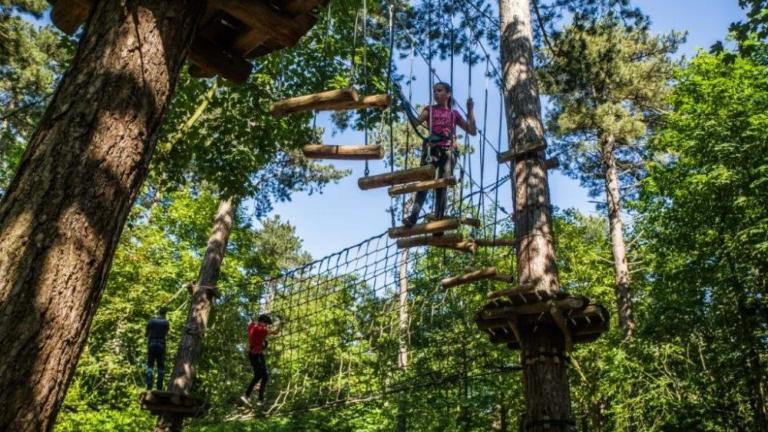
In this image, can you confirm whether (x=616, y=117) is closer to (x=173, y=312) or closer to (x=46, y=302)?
(x=173, y=312)

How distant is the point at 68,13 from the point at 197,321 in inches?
233

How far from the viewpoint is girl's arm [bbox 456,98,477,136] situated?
193 inches

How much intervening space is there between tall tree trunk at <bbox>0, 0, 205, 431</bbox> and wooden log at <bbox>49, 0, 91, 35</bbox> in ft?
1.25

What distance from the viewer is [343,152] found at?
3.60 metres

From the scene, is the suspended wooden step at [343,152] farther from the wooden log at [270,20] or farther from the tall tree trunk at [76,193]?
the tall tree trunk at [76,193]

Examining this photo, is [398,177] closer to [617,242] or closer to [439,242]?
[439,242]

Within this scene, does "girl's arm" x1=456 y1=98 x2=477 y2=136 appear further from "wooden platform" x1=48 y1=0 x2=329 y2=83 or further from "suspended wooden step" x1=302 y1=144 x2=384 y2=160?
"wooden platform" x1=48 y1=0 x2=329 y2=83

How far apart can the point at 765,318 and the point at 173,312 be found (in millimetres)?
10294

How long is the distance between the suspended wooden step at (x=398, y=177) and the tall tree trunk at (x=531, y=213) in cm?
100

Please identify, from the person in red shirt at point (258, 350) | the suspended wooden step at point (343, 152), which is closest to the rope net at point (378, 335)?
the person in red shirt at point (258, 350)

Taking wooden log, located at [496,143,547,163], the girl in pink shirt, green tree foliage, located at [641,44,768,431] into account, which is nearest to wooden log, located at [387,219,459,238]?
the girl in pink shirt

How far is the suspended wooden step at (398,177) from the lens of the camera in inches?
146

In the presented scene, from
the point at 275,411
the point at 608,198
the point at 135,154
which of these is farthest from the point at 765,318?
the point at 135,154

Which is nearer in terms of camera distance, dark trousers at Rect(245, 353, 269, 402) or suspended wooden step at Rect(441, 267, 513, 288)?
suspended wooden step at Rect(441, 267, 513, 288)
